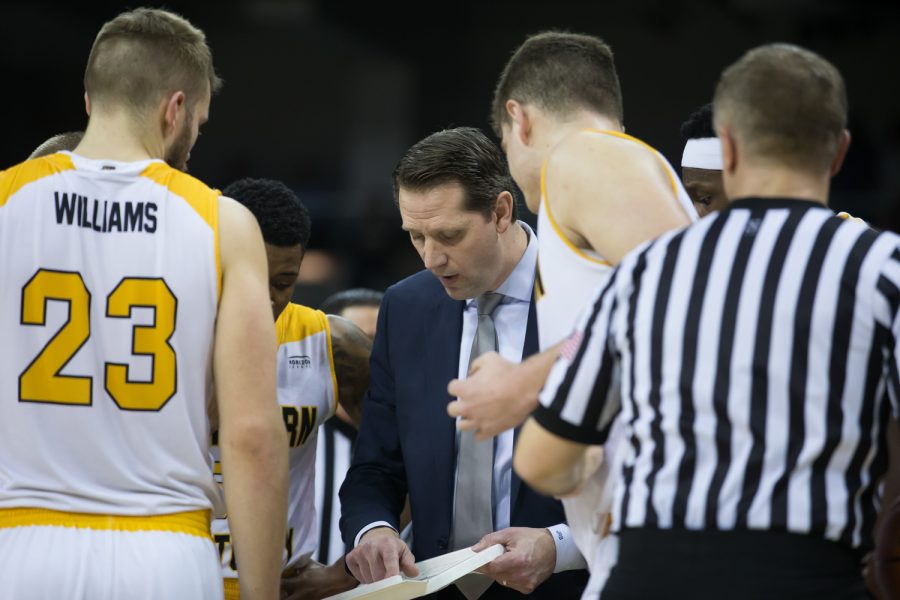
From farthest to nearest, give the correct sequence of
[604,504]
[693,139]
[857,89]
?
[857,89], [693,139], [604,504]

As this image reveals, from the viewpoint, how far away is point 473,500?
124 inches

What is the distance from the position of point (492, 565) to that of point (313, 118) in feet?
32.5

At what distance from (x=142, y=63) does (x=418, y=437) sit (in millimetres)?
1304

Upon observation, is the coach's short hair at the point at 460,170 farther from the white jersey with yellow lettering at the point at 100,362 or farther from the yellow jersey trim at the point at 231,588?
the yellow jersey trim at the point at 231,588

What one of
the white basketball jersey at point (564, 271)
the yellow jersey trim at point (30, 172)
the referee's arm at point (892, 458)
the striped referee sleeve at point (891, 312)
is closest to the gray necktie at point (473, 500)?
the white basketball jersey at point (564, 271)

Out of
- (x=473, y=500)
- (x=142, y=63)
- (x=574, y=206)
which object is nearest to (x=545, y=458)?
(x=574, y=206)

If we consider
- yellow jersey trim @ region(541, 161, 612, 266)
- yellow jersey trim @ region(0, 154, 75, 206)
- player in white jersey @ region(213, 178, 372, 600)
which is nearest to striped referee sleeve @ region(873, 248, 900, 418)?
yellow jersey trim @ region(541, 161, 612, 266)

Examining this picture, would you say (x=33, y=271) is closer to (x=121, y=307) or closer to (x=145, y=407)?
(x=121, y=307)

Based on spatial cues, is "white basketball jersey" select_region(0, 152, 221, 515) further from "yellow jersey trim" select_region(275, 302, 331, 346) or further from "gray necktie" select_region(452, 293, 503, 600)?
"yellow jersey trim" select_region(275, 302, 331, 346)

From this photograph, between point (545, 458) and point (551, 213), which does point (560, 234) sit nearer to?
point (551, 213)

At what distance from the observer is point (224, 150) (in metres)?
11.9

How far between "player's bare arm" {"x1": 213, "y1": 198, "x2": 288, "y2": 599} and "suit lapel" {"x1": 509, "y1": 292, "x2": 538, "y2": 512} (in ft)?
2.75

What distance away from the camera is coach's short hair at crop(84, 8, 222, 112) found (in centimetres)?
250

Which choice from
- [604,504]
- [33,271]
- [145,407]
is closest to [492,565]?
[604,504]
